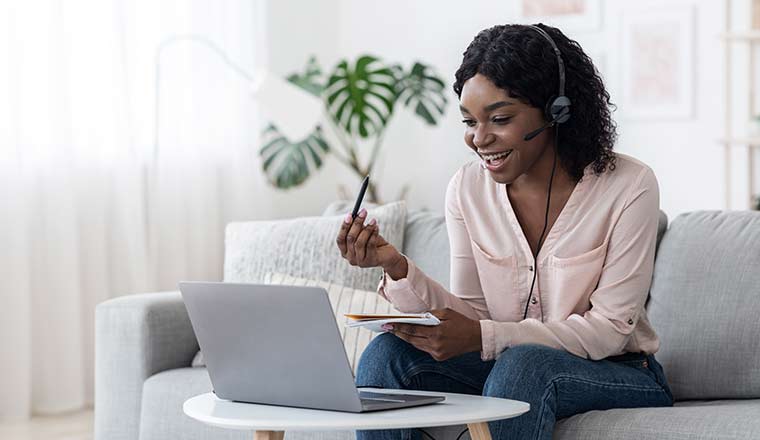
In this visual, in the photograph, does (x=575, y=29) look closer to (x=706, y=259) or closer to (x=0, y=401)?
(x=706, y=259)

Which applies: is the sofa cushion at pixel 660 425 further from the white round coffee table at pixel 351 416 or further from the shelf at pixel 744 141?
the shelf at pixel 744 141

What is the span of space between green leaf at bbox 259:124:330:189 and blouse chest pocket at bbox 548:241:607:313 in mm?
2495

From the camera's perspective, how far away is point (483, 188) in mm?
2010

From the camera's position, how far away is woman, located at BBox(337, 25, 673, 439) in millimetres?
1695

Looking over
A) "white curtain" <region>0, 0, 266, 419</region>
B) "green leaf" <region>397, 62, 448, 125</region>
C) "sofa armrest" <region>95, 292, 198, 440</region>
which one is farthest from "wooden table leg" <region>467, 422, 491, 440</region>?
"green leaf" <region>397, 62, 448, 125</region>

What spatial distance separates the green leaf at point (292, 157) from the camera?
14.0 feet

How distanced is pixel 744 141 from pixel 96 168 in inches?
93.3

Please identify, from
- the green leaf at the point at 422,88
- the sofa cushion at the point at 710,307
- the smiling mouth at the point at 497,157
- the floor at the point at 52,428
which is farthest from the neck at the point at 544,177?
the green leaf at the point at 422,88

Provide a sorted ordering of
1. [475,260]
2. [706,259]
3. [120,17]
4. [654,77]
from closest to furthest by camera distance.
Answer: [475,260] < [706,259] < [120,17] < [654,77]

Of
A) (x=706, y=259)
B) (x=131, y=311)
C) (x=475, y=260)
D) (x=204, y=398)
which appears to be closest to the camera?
(x=204, y=398)

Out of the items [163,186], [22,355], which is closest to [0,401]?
[22,355]

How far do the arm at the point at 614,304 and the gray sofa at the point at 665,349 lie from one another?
0.13 metres

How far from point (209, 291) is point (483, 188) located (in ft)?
2.24

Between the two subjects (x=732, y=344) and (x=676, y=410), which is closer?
(x=676, y=410)
